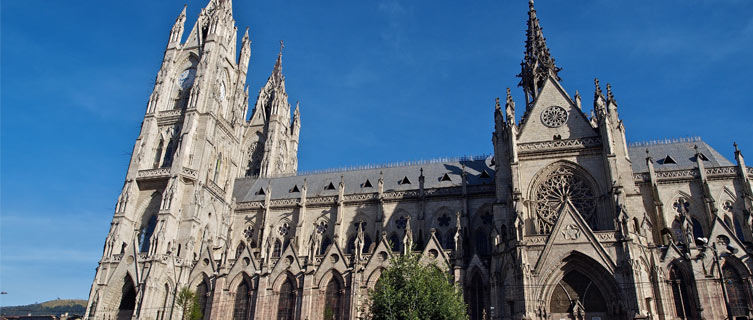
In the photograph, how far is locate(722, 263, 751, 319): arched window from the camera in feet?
91.1

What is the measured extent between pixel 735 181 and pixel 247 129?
46401 millimetres

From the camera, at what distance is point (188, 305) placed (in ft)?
115

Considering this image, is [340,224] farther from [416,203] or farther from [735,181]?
[735,181]

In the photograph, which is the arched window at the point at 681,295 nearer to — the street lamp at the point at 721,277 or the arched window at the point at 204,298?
the street lamp at the point at 721,277

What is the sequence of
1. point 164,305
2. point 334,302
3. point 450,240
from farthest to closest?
point 450,240, point 164,305, point 334,302

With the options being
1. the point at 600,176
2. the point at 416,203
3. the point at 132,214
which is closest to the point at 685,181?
the point at 600,176

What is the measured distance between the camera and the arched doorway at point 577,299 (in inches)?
1064

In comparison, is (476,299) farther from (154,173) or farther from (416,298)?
(154,173)

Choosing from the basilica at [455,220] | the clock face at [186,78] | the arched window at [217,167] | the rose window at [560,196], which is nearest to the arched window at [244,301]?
the basilica at [455,220]

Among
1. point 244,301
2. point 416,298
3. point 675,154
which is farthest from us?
point 675,154

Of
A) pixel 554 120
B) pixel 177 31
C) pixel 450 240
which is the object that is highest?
pixel 177 31

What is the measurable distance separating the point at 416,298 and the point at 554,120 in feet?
56.0

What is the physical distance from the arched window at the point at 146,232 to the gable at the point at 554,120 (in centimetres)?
2872

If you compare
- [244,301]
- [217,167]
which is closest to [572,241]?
[244,301]
